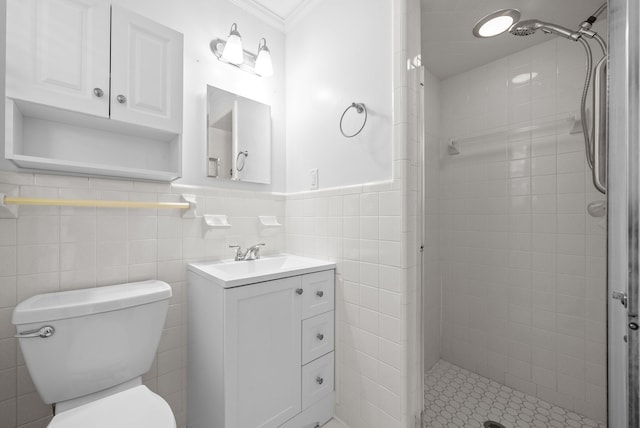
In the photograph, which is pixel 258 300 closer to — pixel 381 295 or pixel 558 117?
pixel 381 295

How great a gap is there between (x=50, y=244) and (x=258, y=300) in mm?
921

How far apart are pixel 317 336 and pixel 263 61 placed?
1737 mm

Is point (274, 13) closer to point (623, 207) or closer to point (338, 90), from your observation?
point (338, 90)

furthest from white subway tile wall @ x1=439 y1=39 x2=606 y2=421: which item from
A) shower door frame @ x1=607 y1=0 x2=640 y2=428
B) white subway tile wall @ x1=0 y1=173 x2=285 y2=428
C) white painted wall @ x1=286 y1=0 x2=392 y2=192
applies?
white subway tile wall @ x1=0 y1=173 x2=285 y2=428

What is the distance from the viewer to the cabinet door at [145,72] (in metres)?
1.11

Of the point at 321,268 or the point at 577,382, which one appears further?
the point at 577,382

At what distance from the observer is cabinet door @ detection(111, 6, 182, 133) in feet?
3.65

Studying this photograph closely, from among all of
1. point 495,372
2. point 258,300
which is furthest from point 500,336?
A: point 258,300

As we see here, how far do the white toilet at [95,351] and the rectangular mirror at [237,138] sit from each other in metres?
0.83

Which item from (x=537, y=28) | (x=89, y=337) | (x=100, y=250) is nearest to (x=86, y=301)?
(x=89, y=337)

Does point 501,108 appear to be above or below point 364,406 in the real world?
above

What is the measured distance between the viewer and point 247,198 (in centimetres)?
170

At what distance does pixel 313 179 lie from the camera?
169 centimetres

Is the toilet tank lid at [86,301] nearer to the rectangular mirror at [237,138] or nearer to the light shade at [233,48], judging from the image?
the rectangular mirror at [237,138]
